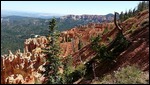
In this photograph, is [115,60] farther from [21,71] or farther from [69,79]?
[21,71]

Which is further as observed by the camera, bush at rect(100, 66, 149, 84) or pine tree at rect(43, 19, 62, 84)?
pine tree at rect(43, 19, 62, 84)

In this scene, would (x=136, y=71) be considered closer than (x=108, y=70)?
Yes

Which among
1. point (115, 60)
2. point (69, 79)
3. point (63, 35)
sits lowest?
point (63, 35)

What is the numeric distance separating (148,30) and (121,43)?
460cm

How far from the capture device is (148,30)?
44.5 m

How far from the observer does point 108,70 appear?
4109 cm

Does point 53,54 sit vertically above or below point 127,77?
below

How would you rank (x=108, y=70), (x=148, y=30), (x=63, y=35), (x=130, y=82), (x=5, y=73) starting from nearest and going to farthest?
(x=130, y=82), (x=108, y=70), (x=148, y=30), (x=5, y=73), (x=63, y=35)

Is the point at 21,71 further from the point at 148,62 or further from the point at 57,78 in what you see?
the point at 148,62

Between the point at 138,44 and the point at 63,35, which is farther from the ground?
the point at 138,44

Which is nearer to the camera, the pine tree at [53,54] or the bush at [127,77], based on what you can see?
the bush at [127,77]

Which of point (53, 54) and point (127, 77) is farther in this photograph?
point (53, 54)

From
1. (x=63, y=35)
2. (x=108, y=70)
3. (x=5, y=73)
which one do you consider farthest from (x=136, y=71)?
(x=63, y=35)

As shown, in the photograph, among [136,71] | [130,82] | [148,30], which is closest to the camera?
[130,82]
